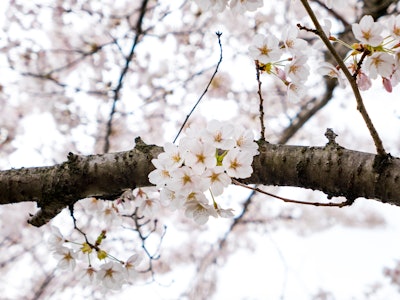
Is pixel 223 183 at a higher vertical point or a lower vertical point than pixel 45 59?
lower

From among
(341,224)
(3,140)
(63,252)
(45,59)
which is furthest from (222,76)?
(341,224)

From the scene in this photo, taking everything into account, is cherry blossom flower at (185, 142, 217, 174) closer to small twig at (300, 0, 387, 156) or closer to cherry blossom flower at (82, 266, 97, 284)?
small twig at (300, 0, 387, 156)

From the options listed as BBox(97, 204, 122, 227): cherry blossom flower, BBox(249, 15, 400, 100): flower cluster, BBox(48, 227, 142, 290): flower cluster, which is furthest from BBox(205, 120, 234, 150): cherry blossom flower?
BBox(97, 204, 122, 227): cherry blossom flower

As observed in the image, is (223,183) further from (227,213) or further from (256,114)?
(256,114)

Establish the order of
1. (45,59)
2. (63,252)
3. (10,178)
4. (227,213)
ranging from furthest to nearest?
(45,59) < (63,252) < (10,178) < (227,213)

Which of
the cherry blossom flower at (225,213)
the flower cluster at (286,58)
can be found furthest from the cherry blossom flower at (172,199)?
the flower cluster at (286,58)

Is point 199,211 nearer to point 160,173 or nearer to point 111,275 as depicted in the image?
point 160,173

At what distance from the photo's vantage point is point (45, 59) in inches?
182

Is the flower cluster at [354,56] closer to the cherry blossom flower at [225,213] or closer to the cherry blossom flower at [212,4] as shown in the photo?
the cherry blossom flower at [212,4]

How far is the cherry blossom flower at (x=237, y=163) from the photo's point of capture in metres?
0.99

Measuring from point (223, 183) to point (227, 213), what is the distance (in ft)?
0.41

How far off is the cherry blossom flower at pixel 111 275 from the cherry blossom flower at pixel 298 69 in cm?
88

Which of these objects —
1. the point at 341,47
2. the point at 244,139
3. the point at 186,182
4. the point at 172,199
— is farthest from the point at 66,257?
the point at 341,47

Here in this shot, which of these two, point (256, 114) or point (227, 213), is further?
point (256, 114)
